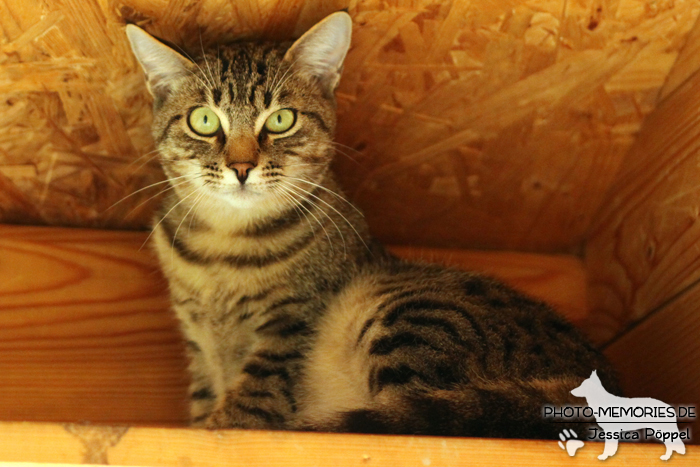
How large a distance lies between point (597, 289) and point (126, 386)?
154 cm

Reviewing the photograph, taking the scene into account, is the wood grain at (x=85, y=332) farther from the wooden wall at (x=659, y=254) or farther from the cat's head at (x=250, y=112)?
the wooden wall at (x=659, y=254)

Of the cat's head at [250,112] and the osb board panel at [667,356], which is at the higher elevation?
the cat's head at [250,112]

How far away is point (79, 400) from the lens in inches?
79.1

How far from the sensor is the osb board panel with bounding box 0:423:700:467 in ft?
4.01

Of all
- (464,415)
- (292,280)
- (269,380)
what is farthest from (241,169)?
(464,415)

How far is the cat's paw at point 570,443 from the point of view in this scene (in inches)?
51.3

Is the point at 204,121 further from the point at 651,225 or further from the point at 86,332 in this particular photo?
the point at 651,225

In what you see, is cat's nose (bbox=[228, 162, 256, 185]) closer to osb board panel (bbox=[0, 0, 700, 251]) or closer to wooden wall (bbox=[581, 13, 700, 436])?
osb board panel (bbox=[0, 0, 700, 251])

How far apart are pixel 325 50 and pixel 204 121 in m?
0.37

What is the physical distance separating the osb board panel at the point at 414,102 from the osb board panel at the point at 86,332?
10cm

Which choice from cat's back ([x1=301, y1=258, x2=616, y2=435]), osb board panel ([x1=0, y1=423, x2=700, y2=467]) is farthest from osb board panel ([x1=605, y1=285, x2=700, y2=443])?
osb board panel ([x1=0, y1=423, x2=700, y2=467])

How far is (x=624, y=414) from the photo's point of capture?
149cm

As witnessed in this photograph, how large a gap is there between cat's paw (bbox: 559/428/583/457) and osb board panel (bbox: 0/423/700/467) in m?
0.01

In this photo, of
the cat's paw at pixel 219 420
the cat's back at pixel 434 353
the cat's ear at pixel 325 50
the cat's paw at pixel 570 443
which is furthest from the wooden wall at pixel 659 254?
the cat's paw at pixel 219 420
